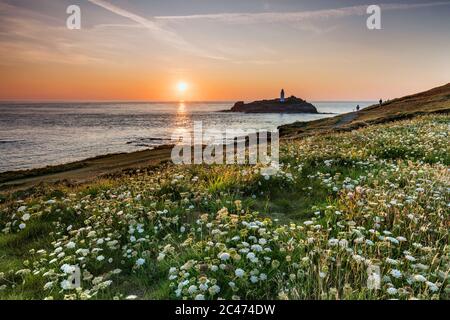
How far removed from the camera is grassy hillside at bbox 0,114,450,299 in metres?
4.27

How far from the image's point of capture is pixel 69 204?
8.49m

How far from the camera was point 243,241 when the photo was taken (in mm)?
5363

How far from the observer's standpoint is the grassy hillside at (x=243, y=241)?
14.0ft

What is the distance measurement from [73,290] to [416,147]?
1295cm

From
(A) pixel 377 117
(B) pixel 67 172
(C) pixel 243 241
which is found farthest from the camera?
(A) pixel 377 117

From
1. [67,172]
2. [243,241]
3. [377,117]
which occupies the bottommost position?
[67,172]

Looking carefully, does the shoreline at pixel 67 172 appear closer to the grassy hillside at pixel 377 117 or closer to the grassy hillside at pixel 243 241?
the grassy hillside at pixel 377 117

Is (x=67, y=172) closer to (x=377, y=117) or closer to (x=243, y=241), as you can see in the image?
(x=243, y=241)

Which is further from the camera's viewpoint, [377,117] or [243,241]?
[377,117]

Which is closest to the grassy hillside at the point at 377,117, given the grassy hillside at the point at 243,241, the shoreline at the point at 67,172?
the shoreline at the point at 67,172

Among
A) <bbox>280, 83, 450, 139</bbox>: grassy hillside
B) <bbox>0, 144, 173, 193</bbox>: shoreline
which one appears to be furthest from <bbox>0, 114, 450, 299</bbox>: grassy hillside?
<bbox>280, 83, 450, 139</bbox>: grassy hillside

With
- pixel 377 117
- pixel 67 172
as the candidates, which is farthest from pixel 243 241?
pixel 377 117
